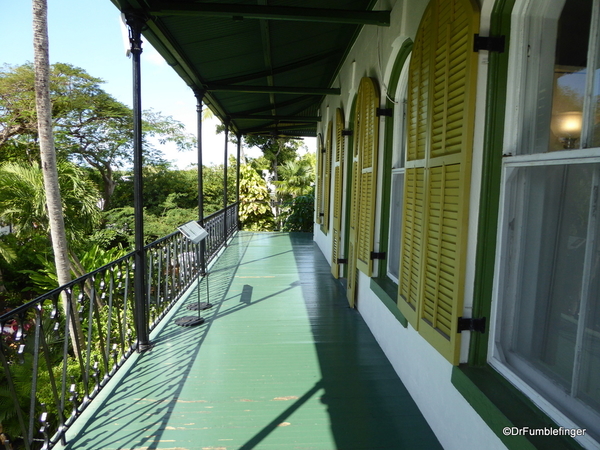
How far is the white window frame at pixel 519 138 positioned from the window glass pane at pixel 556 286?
12 mm

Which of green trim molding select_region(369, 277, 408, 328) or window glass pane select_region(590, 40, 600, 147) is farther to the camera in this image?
green trim molding select_region(369, 277, 408, 328)

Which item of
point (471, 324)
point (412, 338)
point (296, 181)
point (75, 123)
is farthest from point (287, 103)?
point (75, 123)

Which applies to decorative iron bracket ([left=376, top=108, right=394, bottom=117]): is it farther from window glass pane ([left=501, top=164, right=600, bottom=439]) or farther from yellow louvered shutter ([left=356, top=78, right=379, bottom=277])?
window glass pane ([left=501, top=164, right=600, bottom=439])

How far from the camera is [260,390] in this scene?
2607 millimetres

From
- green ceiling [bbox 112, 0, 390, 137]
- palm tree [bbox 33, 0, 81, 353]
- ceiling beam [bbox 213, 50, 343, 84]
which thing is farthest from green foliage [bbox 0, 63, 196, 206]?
ceiling beam [bbox 213, 50, 343, 84]

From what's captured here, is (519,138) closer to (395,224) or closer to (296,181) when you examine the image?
(395,224)

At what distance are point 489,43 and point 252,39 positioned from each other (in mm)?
3298

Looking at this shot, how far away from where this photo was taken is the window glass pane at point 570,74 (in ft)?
4.18

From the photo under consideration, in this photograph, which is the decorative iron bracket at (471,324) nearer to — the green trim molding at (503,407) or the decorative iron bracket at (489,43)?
the green trim molding at (503,407)

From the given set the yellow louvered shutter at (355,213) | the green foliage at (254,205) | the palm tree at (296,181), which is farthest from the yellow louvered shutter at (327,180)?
the palm tree at (296,181)

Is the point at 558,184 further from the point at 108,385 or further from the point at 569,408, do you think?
the point at 108,385

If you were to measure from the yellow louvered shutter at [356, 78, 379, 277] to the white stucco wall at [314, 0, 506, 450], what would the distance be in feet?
0.23

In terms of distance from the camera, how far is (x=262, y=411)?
238 centimetres

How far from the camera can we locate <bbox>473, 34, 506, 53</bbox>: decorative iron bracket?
1.63m
